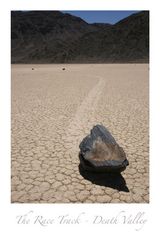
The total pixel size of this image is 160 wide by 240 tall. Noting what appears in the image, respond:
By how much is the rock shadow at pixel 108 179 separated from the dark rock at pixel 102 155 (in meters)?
0.14

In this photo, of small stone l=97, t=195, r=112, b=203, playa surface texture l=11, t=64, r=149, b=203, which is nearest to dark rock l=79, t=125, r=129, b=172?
playa surface texture l=11, t=64, r=149, b=203

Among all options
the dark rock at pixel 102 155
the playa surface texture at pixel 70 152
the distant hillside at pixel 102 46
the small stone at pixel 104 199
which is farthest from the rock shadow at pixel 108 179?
the distant hillside at pixel 102 46

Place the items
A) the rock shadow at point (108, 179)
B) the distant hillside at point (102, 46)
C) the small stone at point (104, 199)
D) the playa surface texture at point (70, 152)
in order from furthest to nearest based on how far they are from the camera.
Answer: the distant hillside at point (102, 46)
the rock shadow at point (108, 179)
the playa surface texture at point (70, 152)
the small stone at point (104, 199)

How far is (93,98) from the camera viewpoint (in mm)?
10906

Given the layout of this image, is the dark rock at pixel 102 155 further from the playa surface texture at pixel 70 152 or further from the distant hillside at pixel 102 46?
the distant hillside at pixel 102 46

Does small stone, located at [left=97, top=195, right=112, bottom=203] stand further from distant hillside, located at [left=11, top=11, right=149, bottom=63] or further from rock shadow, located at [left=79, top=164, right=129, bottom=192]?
distant hillside, located at [left=11, top=11, right=149, bottom=63]

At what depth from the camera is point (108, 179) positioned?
4016 mm

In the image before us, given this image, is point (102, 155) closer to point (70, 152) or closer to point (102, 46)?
point (70, 152)

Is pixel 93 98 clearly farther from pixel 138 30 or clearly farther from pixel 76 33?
pixel 76 33

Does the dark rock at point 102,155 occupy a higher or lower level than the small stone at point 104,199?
higher

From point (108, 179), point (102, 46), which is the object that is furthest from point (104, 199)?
point (102, 46)

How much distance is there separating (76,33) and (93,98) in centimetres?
13662

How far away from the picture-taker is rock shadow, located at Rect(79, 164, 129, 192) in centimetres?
388

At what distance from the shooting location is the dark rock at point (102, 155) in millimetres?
3826
